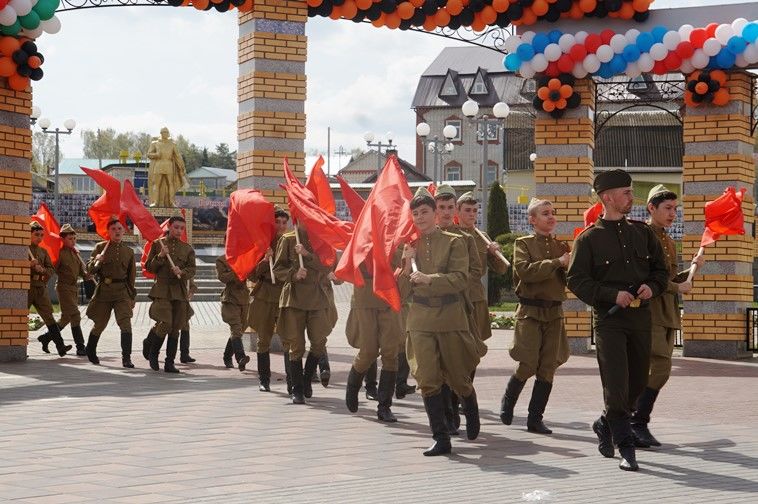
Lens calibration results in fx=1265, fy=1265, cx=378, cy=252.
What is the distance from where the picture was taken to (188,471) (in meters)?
8.27

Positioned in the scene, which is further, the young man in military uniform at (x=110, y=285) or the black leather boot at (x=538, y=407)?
the young man in military uniform at (x=110, y=285)

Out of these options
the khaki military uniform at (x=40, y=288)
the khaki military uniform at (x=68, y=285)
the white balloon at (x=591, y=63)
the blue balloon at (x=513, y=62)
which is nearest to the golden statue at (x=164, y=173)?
the khaki military uniform at (x=68, y=285)

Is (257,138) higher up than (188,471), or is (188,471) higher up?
(257,138)

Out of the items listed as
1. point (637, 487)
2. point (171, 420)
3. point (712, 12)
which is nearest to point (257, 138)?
point (712, 12)

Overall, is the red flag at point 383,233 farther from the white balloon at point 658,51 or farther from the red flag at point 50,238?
the red flag at point 50,238

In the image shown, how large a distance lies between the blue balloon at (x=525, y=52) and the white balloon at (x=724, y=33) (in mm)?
2597

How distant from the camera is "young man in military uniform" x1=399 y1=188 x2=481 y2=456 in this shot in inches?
367

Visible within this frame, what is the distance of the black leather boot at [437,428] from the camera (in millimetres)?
9094

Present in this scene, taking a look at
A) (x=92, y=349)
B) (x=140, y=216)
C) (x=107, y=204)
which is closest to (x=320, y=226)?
(x=140, y=216)

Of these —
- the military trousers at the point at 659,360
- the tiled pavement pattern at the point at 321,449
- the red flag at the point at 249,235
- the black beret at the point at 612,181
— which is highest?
the black beret at the point at 612,181

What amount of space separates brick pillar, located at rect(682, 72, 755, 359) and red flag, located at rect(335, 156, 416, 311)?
8.81 meters

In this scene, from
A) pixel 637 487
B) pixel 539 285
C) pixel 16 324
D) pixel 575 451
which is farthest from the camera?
pixel 16 324

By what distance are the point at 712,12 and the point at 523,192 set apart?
46669mm

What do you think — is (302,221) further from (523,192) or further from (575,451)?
(523,192)
